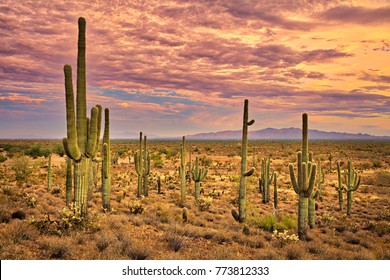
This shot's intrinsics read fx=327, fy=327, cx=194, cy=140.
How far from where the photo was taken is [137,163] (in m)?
20.3

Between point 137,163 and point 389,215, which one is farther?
point 137,163

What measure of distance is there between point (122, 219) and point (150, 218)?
1356 millimetres

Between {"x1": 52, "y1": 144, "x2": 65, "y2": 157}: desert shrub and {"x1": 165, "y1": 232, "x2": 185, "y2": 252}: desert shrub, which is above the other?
{"x1": 52, "y1": 144, "x2": 65, "y2": 157}: desert shrub

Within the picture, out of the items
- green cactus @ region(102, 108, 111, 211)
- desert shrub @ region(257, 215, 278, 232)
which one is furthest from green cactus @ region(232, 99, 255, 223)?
green cactus @ region(102, 108, 111, 211)

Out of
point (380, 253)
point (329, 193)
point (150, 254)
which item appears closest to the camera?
point (150, 254)

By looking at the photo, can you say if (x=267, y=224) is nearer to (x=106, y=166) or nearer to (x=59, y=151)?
(x=106, y=166)

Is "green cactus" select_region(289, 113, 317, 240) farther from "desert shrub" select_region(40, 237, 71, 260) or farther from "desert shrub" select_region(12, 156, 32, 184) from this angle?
"desert shrub" select_region(12, 156, 32, 184)

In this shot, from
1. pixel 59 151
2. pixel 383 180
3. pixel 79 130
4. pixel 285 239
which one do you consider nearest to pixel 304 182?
pixel 285 239

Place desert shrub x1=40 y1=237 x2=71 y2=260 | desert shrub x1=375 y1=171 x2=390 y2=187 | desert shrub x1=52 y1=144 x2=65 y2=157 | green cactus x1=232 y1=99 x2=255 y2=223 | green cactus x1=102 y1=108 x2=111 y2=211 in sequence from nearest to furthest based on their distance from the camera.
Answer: desert shrub x1=40 y1=237 x2=71 y2=260 < green cactus x1=232 y1=99 x2=255 y2=223 < green cactus x1=102 y1=108 x2=111 y2=211 < desert shrub x1=375 y1=171 x2=390 y2=187 < desert shrub x1=52 y1=144 x2=65 y2=157

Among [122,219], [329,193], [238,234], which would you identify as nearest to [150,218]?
[122,219]

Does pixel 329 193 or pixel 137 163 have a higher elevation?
pixel 137 163

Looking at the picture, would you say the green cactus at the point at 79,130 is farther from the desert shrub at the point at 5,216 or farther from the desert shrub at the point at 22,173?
the desert shrub at the point at 22,173

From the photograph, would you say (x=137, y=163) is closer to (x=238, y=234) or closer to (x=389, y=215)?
(x=238, y=234)

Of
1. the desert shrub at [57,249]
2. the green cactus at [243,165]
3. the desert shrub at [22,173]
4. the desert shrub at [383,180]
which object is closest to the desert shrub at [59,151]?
the desert shrub at [22,173]
